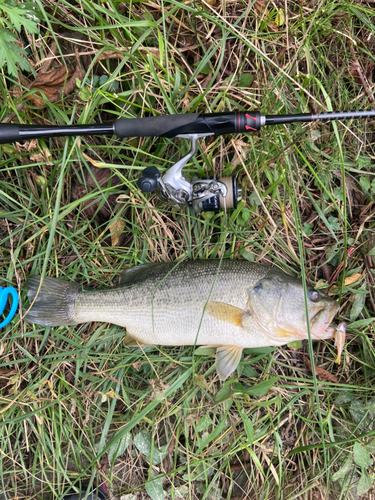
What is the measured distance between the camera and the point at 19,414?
8.89ft

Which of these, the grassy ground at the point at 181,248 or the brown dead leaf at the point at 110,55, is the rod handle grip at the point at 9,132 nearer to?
the grassy ground at the point at 181,248

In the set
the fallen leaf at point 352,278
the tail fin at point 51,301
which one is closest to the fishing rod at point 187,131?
the tail fin at point 51,301

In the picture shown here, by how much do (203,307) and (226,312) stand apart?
0.17 m

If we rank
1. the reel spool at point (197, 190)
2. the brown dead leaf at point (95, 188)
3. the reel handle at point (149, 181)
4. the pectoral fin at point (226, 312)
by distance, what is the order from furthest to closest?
the brown dead leaf at point (95, 188) → the pectoral fin at point (226, 312) → the reel spool at point (197, 190) → the reel handle at point (149, 181)

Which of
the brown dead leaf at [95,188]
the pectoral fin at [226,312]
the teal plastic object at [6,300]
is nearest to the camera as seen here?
the pectoral fin at [226,312]

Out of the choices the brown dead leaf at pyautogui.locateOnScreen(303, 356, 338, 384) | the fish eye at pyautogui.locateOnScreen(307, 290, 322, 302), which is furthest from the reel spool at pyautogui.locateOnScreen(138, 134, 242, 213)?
the brown dead leaf at pyautogui.locateOnScreen(303, 356, 338, 384)

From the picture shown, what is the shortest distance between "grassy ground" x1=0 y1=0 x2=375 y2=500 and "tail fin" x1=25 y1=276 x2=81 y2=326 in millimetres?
115

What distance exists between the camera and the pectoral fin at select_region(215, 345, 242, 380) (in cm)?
261

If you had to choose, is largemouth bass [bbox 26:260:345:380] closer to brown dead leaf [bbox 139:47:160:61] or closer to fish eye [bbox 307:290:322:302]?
fish eye [bbox 307:290:322:302]

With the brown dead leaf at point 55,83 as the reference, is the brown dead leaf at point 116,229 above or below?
below

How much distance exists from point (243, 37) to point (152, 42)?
691 millimetres

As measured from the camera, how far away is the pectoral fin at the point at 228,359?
2.61 meters

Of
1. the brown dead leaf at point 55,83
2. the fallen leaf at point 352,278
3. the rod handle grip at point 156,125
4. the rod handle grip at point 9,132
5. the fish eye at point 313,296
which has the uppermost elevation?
the brown dead leaf at point 55,83

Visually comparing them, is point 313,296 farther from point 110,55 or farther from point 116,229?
point 110,55
